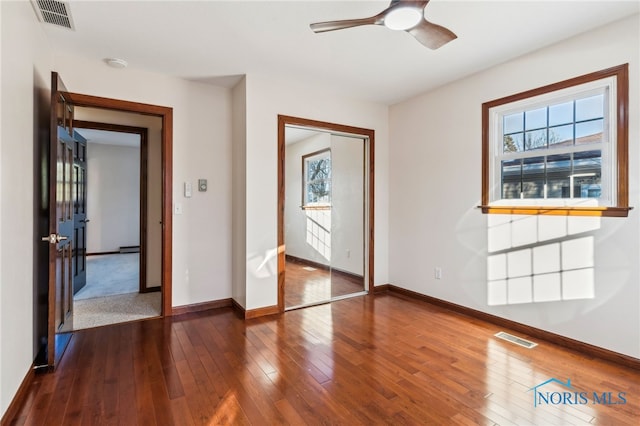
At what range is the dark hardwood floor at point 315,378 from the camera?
1.85 meters

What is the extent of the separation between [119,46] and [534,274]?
415 cm

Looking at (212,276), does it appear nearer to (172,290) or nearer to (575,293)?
(172,290)

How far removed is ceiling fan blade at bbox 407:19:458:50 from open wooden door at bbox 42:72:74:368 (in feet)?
8.24

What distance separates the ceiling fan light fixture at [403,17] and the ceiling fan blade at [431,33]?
0.18 feet

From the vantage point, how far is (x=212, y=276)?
147 inches

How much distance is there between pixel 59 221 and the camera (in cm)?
246

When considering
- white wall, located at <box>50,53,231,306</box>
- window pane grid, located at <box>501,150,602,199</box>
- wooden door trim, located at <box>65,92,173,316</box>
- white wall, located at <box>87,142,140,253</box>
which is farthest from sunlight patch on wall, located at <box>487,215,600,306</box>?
white wall, located at <box>87,142,140,253</box>

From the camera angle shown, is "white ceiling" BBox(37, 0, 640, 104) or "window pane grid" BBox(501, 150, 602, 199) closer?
"white ceiling" BBox(37, 0, 640, 104)

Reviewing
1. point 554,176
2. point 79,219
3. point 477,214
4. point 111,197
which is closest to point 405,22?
point 554,176

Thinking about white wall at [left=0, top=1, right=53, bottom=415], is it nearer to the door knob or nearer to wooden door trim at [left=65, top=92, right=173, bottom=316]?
the door knob

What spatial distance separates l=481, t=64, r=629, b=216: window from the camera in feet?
8.20

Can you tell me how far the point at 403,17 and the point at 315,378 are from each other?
2.36m

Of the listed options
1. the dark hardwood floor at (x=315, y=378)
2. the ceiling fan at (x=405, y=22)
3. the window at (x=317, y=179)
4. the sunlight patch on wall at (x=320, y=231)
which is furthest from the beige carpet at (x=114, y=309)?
the ceiling fan at (x=405, y=22)

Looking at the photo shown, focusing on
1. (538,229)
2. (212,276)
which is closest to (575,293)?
(538,229)
